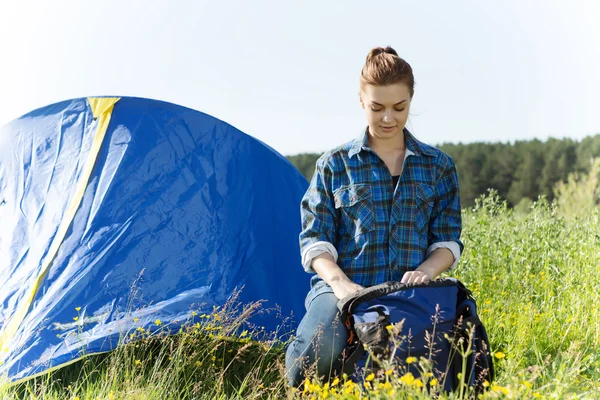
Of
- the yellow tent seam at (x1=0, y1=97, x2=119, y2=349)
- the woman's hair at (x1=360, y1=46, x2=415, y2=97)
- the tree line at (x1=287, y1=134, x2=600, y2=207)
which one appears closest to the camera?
the woman's hair at (x1=360, y1=46, x2=415, y2=97)

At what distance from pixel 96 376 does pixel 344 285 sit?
4.00 feet

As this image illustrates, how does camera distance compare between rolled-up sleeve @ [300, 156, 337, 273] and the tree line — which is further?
the tree line

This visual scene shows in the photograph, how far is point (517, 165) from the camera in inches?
511

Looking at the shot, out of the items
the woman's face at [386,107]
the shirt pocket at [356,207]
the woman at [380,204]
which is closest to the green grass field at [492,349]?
the woman at [380,204]

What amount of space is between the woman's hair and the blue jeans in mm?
785

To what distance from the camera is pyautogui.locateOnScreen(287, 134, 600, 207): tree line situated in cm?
1269

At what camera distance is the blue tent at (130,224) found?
3.01 meters

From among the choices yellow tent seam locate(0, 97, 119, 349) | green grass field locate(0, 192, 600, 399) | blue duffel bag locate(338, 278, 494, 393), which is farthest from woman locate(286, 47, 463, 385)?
yellow tent seam locate(0, 97, 119, 349)

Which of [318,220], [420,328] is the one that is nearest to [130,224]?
[318,220]

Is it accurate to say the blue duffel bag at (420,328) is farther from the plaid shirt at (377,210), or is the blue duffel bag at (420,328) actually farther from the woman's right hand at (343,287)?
the plaid shirt at (377,210)

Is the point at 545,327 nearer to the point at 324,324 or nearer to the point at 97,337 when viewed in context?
the point at 324,324

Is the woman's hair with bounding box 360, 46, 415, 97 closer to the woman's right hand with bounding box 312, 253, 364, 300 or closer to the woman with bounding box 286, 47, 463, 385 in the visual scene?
the woman with bounding box 286, 47, 463, 385

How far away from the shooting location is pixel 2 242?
3.37 metres

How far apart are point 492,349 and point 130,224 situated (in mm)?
1812
